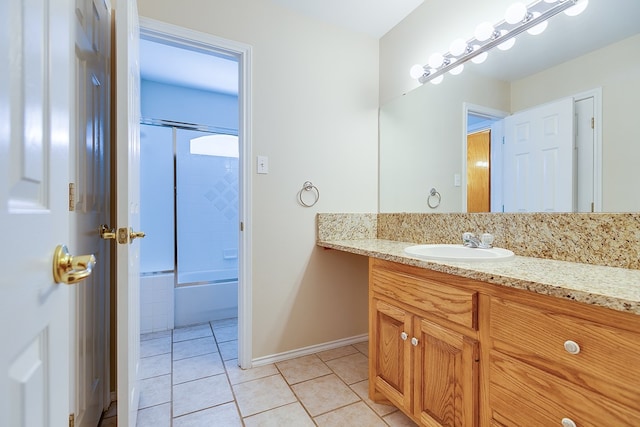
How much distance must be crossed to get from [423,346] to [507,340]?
1.26ft

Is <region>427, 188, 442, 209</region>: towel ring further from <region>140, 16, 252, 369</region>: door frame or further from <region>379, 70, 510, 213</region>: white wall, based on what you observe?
<region>140, 16, 252, 369</region>: door frame

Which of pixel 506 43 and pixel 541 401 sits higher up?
pixel 506 43

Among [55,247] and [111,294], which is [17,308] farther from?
[111,294]

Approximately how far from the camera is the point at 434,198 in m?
1.85

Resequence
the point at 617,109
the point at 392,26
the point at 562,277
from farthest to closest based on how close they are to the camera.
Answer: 1. the point at 392,26
2. the point at 617,109
3. the point at 562,277

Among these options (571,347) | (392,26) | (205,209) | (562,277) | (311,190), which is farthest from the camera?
(205,209)

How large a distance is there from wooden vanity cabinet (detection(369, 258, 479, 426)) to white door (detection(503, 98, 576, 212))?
618 millimetres

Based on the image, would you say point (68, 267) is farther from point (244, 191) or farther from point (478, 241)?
point (478, 241)

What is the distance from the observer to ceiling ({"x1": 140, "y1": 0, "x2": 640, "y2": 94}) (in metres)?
1.12

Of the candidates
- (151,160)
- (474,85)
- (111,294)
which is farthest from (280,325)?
(151,160)

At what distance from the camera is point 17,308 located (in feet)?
1.32

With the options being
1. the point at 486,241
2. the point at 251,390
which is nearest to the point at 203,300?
the point at 251,390

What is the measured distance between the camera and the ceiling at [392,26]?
112 centimetres

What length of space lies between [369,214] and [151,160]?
2.15 metres
